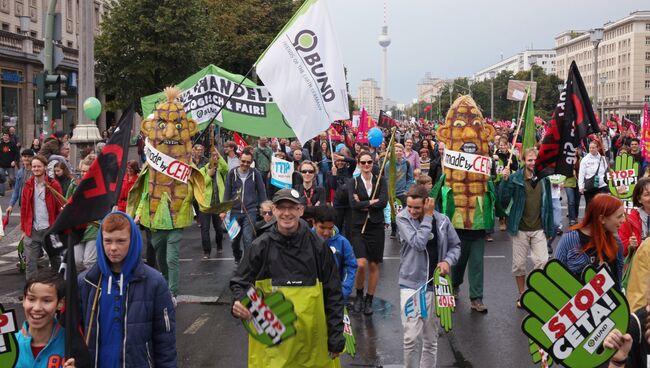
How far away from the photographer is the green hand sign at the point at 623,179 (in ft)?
34.4

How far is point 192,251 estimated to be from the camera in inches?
518

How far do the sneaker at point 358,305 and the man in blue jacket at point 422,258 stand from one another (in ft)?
7.33

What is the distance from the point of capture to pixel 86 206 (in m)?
4.18

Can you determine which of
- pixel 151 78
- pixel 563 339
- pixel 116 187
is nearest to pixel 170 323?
pixel 116 187

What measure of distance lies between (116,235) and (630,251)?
4.04 meters

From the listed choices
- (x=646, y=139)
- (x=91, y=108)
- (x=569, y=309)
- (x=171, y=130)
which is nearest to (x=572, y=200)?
(x=646, y=139)

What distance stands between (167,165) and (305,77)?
190 cm

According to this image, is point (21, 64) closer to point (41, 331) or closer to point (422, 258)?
point (422, 258)

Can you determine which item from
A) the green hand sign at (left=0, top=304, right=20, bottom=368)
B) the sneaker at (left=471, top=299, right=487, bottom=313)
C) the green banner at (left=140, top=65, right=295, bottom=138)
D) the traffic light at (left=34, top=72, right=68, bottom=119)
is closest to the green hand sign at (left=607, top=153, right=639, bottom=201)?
the sneaker at (left=471, top=299, right=487, bottom=313)

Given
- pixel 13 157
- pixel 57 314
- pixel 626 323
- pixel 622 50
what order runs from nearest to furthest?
pixel 626 323, pixel 57 314, pixel 13 157, pixel 622 50

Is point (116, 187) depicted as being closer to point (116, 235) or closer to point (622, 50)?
point (116, 235)

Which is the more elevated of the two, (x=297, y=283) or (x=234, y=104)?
(x=234, y=104)

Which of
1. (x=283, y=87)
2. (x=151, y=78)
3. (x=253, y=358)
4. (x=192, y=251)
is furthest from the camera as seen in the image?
(x=151, y=78)

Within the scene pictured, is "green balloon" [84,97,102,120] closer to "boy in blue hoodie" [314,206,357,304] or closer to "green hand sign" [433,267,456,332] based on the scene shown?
"boy in blue hoodie" [314,206,357,304]
